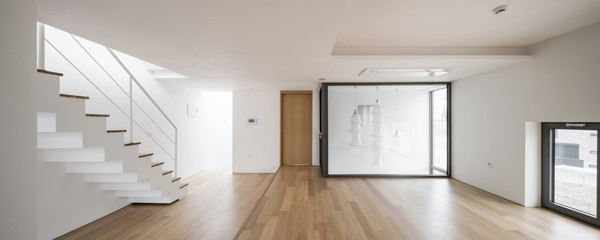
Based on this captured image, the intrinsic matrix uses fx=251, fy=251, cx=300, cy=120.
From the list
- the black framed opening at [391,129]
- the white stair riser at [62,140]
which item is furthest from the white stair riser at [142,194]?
the black framed opening at [391,129]

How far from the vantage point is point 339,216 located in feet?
10.8

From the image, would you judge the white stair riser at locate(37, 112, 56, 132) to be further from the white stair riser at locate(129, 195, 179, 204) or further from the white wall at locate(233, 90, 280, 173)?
the white wall at locate(233, 90, 280, 173)

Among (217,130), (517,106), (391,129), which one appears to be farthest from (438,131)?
(217,130)

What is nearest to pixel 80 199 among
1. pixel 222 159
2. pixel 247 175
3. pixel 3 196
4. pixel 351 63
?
pixel 3 196

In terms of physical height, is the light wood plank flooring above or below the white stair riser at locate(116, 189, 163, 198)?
below

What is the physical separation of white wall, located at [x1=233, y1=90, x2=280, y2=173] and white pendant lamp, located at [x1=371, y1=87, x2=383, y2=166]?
246 cm

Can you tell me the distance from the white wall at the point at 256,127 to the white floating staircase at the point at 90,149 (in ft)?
9.14

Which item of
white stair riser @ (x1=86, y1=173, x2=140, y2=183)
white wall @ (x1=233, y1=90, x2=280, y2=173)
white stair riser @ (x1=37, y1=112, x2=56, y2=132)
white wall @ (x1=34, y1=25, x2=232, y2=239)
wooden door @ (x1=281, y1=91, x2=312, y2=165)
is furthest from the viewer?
wooden door @ (x1=281, y1=91, x2=312, y2=165)

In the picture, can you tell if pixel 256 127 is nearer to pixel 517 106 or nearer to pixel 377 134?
pixel 377 134

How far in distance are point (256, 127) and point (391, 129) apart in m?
3.33

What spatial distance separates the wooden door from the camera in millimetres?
6805

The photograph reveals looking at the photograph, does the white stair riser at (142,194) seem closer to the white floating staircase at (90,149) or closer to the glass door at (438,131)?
the white floating staircase at (90,149)

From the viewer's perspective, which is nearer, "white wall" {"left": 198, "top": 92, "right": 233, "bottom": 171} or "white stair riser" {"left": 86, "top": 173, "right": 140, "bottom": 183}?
"white stair riser" {"left": 86, "top": 173, "right": 140, "bottom": 183}

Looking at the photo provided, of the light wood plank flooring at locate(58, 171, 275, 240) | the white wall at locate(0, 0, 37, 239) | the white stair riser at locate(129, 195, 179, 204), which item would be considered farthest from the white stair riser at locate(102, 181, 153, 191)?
the white wall at locate(0, 0, 37, 239)
